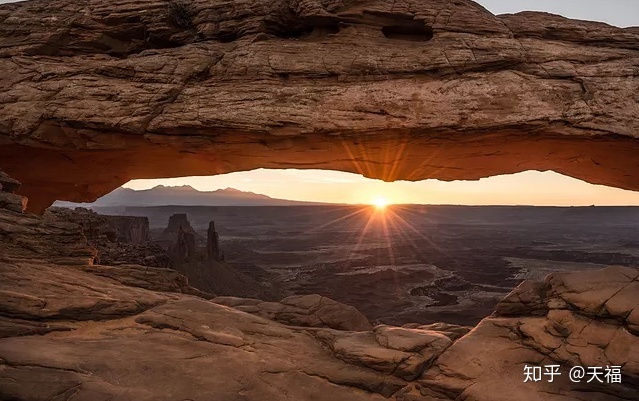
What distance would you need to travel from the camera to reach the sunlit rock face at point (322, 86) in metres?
11.6

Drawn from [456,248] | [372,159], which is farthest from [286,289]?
[456,248]

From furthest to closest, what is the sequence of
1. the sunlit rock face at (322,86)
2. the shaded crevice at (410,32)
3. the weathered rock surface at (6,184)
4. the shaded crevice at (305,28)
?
1. the shaded crevice at (305,28)
2. the weathered rock surface at (6,184)
3. the shaded crevice at (410,32)
4. the sunlit rock face at (322,86)

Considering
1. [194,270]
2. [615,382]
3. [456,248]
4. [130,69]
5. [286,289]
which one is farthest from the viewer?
[456,248]

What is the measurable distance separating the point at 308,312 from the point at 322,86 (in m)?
6.98

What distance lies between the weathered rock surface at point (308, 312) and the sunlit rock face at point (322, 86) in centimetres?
496

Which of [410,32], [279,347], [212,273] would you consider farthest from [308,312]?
[212,273]

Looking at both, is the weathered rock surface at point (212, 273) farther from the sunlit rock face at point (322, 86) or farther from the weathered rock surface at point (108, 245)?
the sunlit rock face at point (322, 86)

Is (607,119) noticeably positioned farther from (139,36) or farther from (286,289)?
(286,289)

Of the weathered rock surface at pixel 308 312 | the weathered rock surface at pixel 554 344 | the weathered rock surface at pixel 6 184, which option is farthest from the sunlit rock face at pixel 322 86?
the weathered rock surface at pixel 308 312

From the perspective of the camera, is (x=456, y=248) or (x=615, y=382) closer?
(x=615, y=382)

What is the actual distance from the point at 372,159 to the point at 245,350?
7.74m

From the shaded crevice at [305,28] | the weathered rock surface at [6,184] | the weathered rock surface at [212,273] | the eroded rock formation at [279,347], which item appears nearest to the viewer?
the eroded rock formation at [279,347]

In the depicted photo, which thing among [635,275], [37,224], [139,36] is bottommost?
[635,275]

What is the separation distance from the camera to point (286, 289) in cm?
5603
